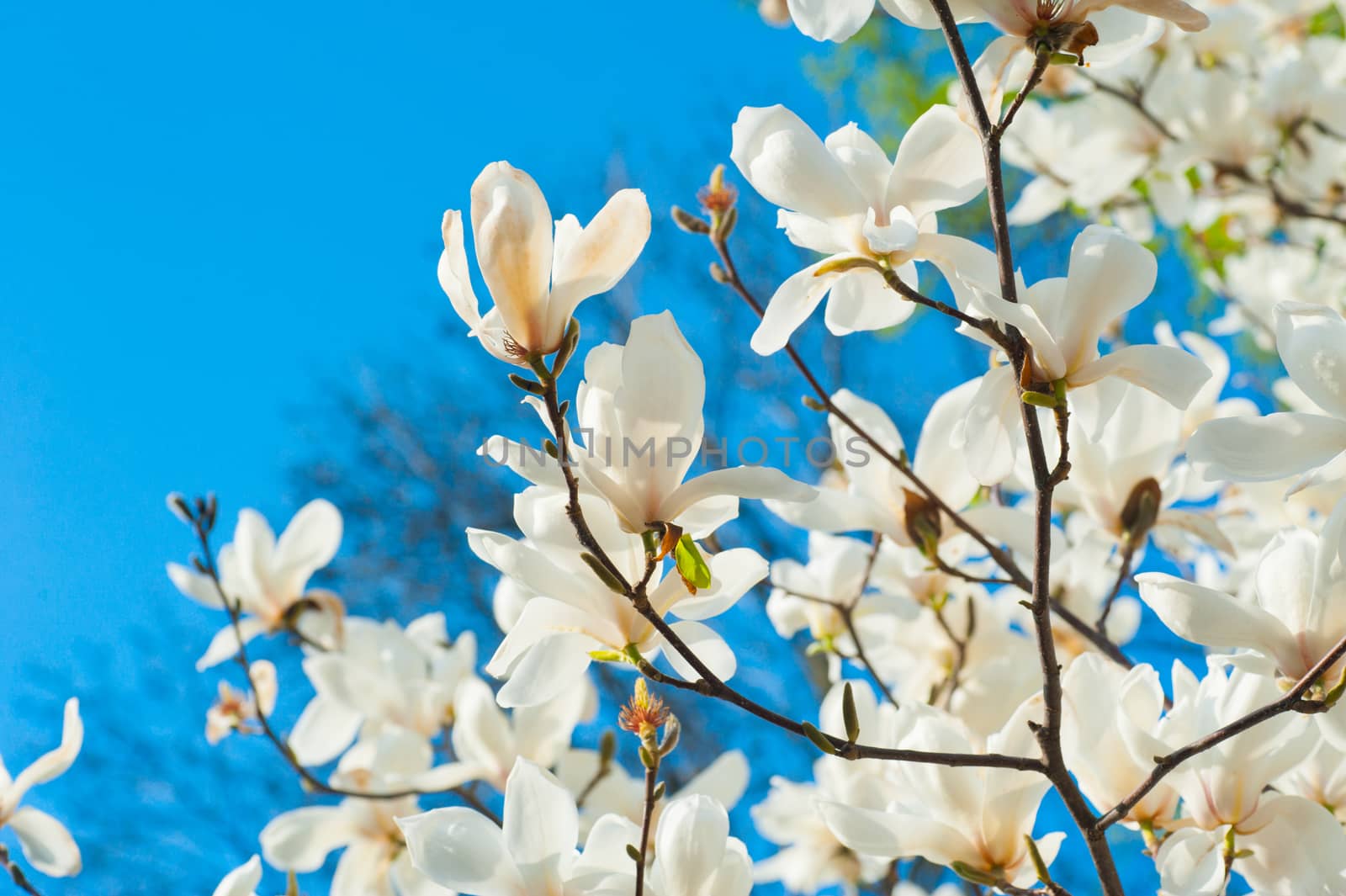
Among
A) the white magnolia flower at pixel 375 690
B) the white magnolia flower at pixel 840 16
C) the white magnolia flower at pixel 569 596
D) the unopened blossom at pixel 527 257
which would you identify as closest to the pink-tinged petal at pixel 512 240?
the unopened blossom at pixel 527 257

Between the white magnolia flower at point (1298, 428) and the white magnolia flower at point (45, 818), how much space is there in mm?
1225

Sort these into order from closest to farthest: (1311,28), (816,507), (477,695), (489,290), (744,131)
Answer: (489,290), (744,131), (816,507), (477,695), (1311,28)

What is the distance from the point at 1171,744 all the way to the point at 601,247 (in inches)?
24.0

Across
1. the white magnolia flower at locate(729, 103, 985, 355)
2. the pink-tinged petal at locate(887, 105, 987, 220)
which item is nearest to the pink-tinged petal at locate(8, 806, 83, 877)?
the white magnolia flower at locate(729, 103, 985, 355)

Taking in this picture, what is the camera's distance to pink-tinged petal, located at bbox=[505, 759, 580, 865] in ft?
2.83

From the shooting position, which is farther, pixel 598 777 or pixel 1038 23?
pixel 598 777

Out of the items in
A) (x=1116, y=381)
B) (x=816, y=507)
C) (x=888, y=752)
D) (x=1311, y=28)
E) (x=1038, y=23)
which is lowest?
(x=888, y=752)

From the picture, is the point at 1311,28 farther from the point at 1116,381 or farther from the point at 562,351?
the point at 562,351

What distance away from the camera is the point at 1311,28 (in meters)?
3.24

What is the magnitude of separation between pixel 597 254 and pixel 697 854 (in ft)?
1.52

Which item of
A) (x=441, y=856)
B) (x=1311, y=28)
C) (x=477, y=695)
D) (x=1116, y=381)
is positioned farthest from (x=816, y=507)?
(x=1311, y=28)

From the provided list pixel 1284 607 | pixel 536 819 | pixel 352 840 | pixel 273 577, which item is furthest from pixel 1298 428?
pixel 273 577

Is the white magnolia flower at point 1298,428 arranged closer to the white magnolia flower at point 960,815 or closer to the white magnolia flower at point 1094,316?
the white magnolia flower at point 1094,316

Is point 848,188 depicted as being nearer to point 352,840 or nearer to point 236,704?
point 352,840
